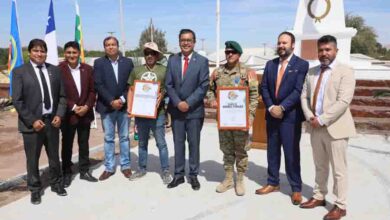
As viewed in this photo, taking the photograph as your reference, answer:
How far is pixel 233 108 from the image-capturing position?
13.8ft

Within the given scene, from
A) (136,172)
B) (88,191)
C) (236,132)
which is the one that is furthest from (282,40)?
(88,191)

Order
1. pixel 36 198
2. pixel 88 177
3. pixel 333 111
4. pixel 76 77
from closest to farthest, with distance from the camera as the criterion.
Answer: pixel 333 111
pixel 36 198
pixel 76 77
pixel 88 177

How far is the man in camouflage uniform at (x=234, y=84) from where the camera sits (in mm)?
4156

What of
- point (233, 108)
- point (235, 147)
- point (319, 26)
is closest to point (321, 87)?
point (233, 108)

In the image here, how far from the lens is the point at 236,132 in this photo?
427cm

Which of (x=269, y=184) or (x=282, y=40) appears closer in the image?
(x=282, y=40)

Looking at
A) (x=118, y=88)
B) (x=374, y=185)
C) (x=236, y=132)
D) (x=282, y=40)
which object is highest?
(x=282, y=40)

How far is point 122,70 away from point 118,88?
25cm

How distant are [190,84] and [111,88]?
1.16 m

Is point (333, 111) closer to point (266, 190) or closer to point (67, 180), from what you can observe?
point (266, 190)

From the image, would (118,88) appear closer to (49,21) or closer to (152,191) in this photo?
(152,191)

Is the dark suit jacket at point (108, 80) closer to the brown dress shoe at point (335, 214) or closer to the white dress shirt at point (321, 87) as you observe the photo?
the white dress shirt at point (321, 87)

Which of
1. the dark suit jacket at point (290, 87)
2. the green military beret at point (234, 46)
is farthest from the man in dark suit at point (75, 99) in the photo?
the dark suit jacket at point (290, 87)

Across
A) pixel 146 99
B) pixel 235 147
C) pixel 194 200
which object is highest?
pixel 146 99
